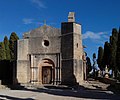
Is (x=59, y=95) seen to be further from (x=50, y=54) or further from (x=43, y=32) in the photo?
(x=43, y=32)

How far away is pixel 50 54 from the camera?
3491cm

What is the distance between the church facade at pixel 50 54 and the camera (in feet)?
110

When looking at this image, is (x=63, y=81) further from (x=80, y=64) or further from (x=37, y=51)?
(x=37, y=51)

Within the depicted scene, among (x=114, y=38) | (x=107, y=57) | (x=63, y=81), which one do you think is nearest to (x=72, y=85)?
(x=63, y=81)

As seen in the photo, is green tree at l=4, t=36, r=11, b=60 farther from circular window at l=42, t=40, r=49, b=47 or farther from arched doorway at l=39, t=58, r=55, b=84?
circular window at l=42, t=40, r=49, b=47

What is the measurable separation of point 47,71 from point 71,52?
405 centimetres

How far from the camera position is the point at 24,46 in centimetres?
3541

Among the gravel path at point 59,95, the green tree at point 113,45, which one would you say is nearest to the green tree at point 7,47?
the green tree at point 113,45

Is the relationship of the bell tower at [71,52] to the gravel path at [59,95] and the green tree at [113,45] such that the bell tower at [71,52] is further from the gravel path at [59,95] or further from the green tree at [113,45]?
the green tree at [113,45]

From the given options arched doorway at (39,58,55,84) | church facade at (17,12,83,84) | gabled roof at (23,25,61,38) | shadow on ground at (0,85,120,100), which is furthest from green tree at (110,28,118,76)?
shadow on ground at (0,85,120,100)

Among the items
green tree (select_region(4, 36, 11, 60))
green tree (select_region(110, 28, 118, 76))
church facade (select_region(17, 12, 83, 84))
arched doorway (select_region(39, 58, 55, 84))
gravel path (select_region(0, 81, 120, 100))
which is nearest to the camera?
gravel path (select_region(0, 81, 120, 100))

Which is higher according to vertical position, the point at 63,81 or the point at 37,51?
the point at 37,51

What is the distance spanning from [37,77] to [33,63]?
1.79 m

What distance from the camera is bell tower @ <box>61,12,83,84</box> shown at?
108ft
